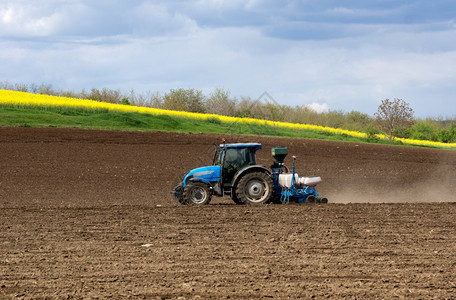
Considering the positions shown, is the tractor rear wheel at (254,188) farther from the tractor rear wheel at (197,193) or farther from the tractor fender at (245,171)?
the tractor rear wheel at (197,193)

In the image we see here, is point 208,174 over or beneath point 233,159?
beneath

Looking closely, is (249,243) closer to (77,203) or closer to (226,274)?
(226,274)

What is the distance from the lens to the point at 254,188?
1502cm

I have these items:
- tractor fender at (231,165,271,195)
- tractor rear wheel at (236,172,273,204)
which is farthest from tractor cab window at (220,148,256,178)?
tractor rear wheel at (236,172,273,204)

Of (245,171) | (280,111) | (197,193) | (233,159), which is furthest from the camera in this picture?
(280,111)

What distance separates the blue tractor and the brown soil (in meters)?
0.61

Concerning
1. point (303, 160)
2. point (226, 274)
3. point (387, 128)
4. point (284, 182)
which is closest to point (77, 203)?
point (284, 182)

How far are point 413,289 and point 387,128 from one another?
49093 mm

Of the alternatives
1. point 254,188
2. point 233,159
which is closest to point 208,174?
point 233,159

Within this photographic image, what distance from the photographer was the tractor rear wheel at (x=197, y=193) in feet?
49.7

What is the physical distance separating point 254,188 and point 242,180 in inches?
18.8

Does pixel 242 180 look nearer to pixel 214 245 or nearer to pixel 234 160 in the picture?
pixel 234 160

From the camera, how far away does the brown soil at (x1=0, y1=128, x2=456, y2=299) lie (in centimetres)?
807

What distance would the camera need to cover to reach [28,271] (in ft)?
29.0
